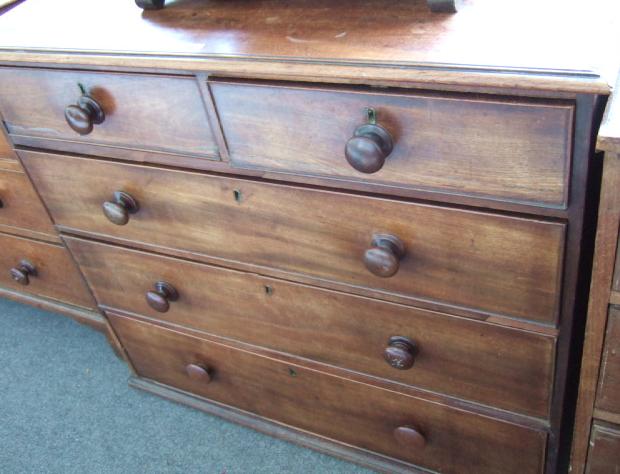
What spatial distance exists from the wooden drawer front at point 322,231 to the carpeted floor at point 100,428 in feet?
1.62

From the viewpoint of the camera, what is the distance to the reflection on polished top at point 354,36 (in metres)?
0.61

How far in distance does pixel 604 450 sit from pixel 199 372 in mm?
713

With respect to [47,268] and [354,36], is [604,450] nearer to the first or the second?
[354,36]

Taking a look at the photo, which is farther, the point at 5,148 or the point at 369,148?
the point at 5,148

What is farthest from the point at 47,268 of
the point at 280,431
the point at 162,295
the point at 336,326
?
the point at 336,326

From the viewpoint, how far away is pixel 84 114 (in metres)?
0.85

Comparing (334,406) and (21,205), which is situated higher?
(21,205)

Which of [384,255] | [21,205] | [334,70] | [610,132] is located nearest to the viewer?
[610,132]

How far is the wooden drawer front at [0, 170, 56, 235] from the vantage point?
1.23m

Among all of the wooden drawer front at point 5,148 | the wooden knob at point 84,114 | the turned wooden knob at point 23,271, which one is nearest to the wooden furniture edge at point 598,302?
the wooden knob at point 84,114

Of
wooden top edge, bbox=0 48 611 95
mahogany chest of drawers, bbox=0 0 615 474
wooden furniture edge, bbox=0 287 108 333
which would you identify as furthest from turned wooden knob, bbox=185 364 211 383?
wooden top edge, bbox=0 48 611 95

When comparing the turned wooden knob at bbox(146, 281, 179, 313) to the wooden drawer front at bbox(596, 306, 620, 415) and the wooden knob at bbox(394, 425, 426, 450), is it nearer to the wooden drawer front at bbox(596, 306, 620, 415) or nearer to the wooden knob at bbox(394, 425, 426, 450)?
the wooden knob at bbox(394, 425, 426, 450)

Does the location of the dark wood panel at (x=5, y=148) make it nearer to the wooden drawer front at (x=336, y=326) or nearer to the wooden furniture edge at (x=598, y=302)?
the wooden drawer front at (x=336, y=326)

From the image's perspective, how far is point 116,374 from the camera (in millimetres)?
1470
